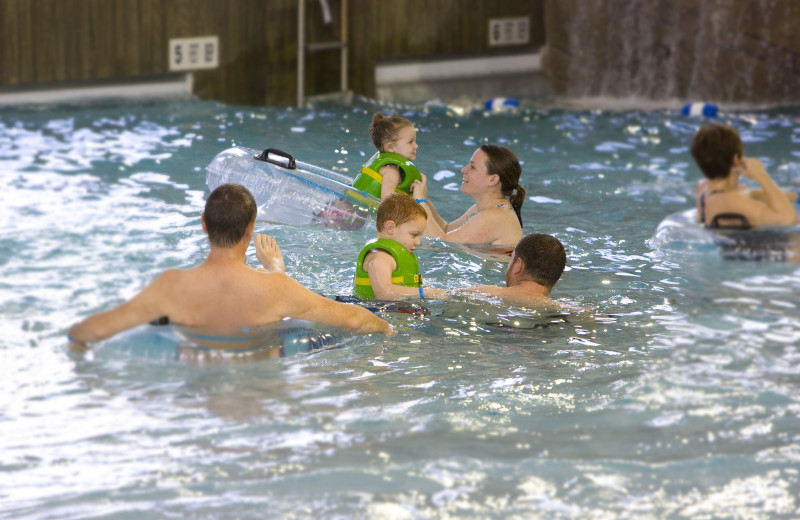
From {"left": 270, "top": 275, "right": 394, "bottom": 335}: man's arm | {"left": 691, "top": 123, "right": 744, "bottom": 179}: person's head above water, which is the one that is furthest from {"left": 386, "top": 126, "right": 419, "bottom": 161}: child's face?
{"left": 270, "top": 275, "right": 394, "bottom": 335}: man's arm

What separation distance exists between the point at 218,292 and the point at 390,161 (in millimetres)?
1881

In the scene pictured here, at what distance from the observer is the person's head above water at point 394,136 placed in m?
5.15

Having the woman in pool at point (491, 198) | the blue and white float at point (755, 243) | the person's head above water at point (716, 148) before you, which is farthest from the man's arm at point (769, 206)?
the woman in pool at point (491, 198)

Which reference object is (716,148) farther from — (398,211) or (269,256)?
(269,256)

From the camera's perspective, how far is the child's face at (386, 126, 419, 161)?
5145mm

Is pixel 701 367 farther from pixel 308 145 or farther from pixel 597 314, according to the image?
pixel 308 145

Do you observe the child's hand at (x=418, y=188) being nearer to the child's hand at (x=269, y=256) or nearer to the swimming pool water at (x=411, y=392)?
the swimming pool water at (x=411, y=392)

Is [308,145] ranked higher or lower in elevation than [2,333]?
higher

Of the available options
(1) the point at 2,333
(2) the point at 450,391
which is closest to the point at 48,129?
(1) the point at 2,333

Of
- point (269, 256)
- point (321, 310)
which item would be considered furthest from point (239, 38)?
point (321, 310)

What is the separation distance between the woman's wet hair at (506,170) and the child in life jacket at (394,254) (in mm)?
1092

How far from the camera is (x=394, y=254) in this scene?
405cm

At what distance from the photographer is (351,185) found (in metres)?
5.27

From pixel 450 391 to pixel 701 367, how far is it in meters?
0.97
